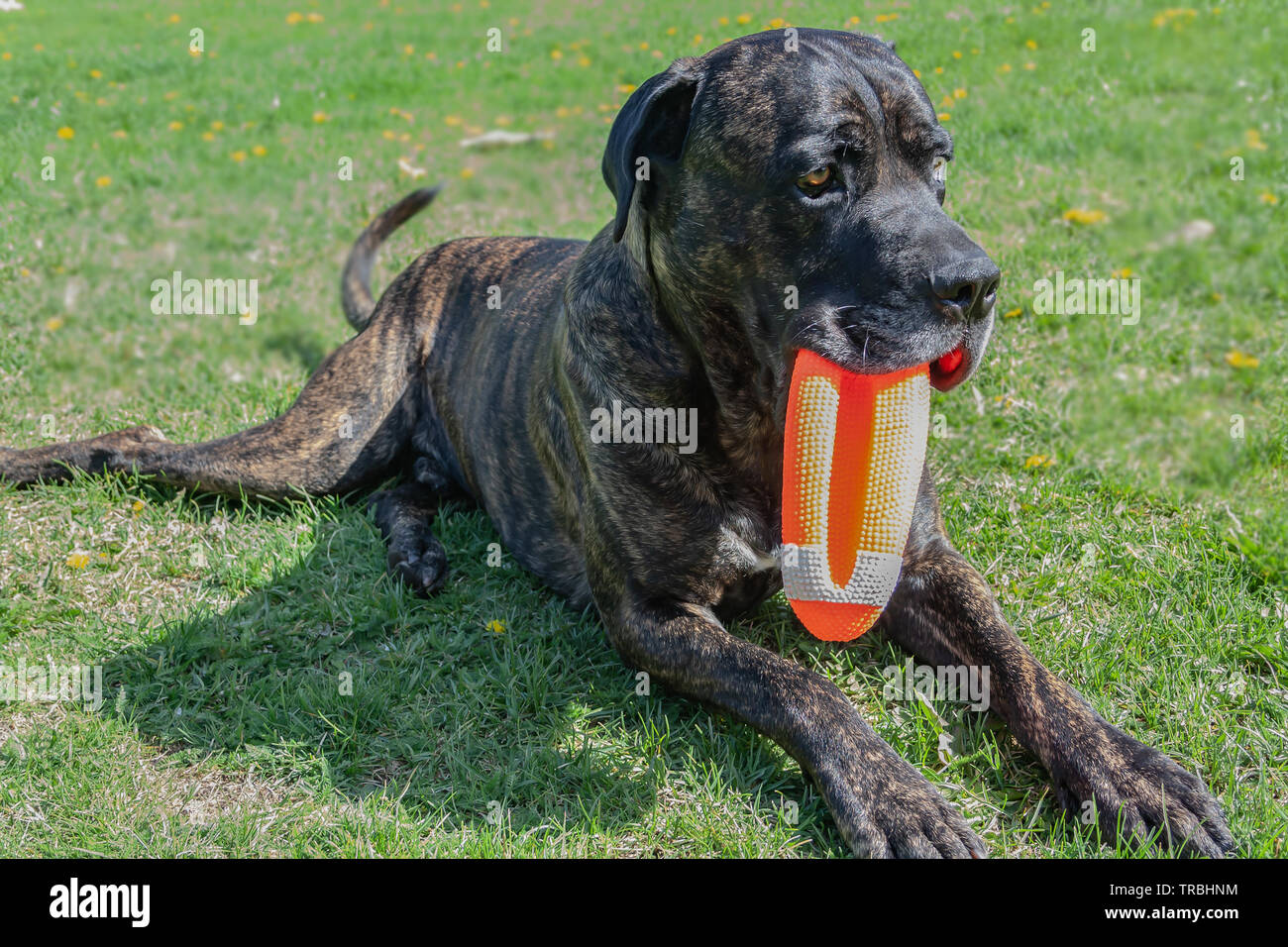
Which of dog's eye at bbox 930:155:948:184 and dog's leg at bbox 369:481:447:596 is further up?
dog's eye at bbox 930:155:948:184

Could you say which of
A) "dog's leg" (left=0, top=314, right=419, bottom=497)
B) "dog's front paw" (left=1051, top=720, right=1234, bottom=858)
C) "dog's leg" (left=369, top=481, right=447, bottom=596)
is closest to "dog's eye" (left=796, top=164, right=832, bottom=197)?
"dog's front paw" (left=1051, top=720, right=1234, bottom=858)

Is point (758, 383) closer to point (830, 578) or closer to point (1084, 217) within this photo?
point (830, 578)

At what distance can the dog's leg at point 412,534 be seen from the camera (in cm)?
368

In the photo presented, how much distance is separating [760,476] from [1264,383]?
267cm

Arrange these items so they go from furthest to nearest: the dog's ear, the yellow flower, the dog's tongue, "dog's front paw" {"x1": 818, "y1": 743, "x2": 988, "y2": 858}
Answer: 1. the yellow flower
2. the dog's ear
3. the dog's tongue
4. "dog's front paw" {"x1": 818, "y1": 743, "x2": 988, "y2": 858}

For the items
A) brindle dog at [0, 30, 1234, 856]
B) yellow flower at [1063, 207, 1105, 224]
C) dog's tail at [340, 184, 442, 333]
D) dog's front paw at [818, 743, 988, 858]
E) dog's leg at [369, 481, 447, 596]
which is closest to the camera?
dog's front paw at [818, 743, 988, 858]

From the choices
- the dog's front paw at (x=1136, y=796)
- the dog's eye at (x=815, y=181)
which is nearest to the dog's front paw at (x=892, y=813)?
the dog's front paw at (x=1136, y=796)

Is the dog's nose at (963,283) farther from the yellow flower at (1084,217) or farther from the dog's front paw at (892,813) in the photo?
the yellow flower at (1084,217)

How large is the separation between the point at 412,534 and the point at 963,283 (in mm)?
2248

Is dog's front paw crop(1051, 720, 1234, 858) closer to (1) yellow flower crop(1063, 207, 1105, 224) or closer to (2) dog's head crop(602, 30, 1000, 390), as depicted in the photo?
(2) dog's head crop(602, 30, 1000, 390)

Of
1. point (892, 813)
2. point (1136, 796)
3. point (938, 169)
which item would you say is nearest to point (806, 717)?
point (892, 813)

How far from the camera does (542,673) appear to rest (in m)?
3.17

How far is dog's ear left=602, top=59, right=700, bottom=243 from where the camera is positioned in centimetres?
274
